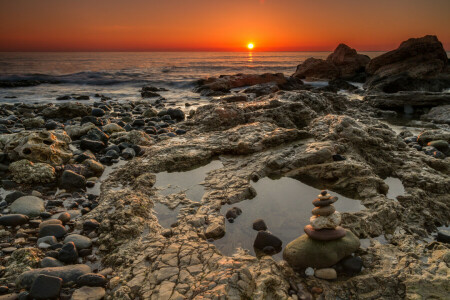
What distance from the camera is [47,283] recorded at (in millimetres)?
2219

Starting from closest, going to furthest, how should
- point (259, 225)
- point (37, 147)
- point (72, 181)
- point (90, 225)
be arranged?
point (259, 225) → point (90, 225) → point (72, 181) → point (37, 147)

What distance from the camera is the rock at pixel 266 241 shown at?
2.68 meters

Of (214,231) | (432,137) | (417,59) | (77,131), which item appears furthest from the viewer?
(417,59)

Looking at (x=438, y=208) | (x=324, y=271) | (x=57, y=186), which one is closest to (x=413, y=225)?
(x=438, y=208)

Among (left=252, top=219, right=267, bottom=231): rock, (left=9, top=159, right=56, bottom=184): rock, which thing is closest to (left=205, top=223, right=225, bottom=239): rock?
(left=252, top=219, right=267, bottom=231): rock

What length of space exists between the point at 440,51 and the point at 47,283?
27038mm

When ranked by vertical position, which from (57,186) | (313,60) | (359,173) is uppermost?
(313,60)

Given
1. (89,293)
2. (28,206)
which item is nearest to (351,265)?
(89,293)

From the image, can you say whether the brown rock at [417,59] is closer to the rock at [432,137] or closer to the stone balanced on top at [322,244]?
the rock at [432,137]

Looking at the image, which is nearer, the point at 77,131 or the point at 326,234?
the point at 326,234

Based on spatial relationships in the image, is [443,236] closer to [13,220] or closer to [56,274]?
[56,274]

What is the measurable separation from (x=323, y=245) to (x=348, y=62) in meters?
31.0

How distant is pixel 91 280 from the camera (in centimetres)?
230

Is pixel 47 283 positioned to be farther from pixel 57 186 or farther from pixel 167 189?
pixel 57 186
